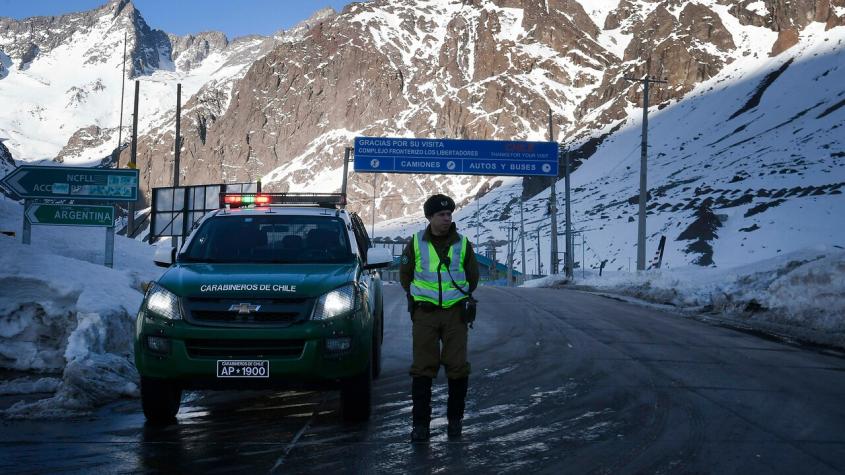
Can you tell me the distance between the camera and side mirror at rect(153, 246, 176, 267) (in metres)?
7.34

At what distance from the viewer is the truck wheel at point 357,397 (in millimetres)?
6562

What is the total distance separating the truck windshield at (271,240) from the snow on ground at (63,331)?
1.42m

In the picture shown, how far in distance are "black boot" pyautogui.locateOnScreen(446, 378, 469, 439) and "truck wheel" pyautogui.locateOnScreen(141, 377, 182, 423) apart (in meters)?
2.10

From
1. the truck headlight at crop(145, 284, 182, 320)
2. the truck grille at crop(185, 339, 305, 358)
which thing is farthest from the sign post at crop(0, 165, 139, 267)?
the truck grille at crop(185, 339, 305, 358)

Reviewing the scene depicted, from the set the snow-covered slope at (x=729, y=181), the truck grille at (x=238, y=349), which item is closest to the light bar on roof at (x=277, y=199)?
the truck grille at (x=238, y=349)

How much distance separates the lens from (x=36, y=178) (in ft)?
41.6

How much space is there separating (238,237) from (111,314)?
7.32ft

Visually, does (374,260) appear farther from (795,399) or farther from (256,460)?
(795,399)

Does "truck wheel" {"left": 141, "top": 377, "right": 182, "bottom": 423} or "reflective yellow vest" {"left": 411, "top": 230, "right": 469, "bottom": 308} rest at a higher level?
"reflective yellow vest" {"left": 411, "top": 230, "right": 469, "bottom": 308}

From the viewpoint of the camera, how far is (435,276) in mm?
6188

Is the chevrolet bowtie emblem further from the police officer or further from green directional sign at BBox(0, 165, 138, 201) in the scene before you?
green directional sign at BBox(0, 165, 138, 201)

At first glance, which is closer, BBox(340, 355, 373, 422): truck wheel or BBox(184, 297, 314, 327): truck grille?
BBox(184, 297, 314, 327): truck grille

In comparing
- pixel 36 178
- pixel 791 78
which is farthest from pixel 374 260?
pixel 791 78

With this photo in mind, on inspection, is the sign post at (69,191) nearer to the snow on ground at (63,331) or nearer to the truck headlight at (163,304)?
the snow on ground at (63,331)
